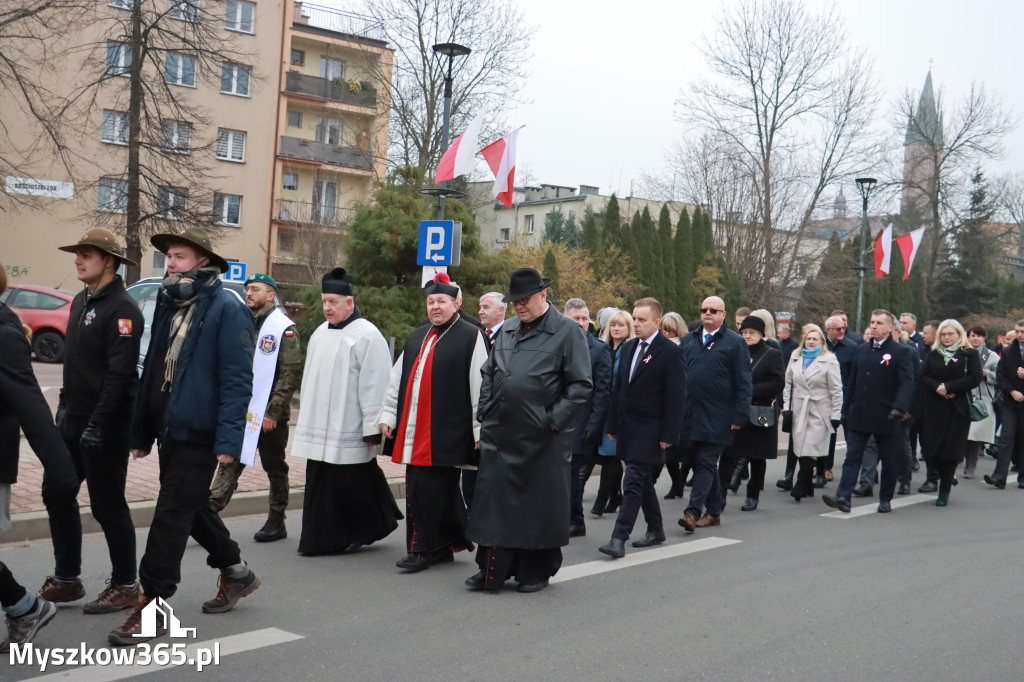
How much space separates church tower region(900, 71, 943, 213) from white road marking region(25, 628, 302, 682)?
5016cm

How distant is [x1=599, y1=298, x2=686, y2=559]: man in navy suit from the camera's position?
765 cm

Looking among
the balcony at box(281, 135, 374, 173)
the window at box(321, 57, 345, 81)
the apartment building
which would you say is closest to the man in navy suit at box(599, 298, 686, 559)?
the apartment building

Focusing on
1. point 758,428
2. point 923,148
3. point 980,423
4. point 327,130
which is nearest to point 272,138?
point 327,130

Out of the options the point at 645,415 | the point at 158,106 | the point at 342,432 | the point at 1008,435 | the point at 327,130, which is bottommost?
the point at 1008,435

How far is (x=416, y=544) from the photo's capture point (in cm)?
700

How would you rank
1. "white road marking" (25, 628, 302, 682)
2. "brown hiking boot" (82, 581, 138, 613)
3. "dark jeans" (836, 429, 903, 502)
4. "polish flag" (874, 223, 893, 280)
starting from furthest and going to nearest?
1. "polish flag" (874, 223, 893, 280)
2. "dark jeans" (836, 429, 903, 502)
3. "brown hiking boot" (82, 581, 138, 613)
4. "white road marking" (25, 628, 302, 682)

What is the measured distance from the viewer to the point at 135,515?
8.20 m

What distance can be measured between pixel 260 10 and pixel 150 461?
1451 inches

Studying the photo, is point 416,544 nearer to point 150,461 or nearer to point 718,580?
point 718,580

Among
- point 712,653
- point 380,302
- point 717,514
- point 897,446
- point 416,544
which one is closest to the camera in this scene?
point 712,653

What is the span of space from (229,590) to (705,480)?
4541 mm

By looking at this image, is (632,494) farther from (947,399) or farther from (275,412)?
(947,399)

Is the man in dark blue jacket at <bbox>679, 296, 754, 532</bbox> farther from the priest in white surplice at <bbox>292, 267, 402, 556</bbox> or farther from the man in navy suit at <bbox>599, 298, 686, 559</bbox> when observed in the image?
the priest in white surplice at <bbox>292, 267, 402, 556</bbox>

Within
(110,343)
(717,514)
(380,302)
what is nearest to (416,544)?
(110,343)
